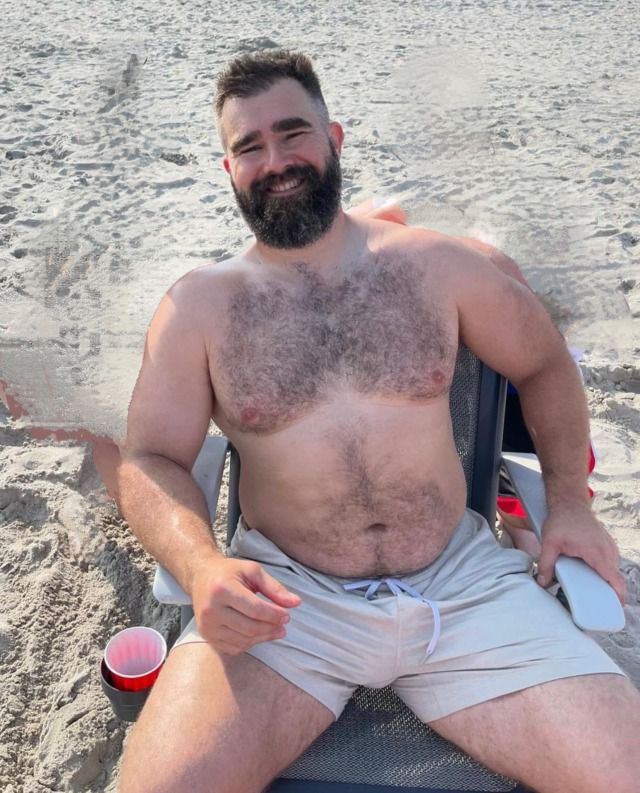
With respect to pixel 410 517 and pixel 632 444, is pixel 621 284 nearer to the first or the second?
pixel 632 444

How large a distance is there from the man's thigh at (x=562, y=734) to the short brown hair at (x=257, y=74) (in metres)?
1.55

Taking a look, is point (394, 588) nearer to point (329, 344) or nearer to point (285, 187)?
point (329, 344)

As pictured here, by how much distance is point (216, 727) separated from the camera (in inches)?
58.4

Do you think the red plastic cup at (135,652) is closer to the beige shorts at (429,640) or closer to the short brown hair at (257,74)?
the beige shorts at (429,640)

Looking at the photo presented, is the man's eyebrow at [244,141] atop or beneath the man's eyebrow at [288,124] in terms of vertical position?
beneath

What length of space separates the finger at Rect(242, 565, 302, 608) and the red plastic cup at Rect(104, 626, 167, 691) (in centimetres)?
58

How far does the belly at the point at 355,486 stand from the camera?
1892 mm

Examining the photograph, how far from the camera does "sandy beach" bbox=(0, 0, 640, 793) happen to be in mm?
2385

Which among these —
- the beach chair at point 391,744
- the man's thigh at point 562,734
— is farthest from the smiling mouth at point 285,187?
the man's thigh at point 562,734

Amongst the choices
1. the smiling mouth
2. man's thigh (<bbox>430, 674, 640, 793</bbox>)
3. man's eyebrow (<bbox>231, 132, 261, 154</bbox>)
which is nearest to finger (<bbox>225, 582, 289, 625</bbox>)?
man's thigh (<bbox>430, 674, 640, 793</bbox>)

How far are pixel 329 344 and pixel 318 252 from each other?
0.27 meters

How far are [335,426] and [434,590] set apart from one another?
45 cm

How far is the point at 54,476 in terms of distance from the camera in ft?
9.46

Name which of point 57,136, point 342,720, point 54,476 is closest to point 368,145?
point 57,136
